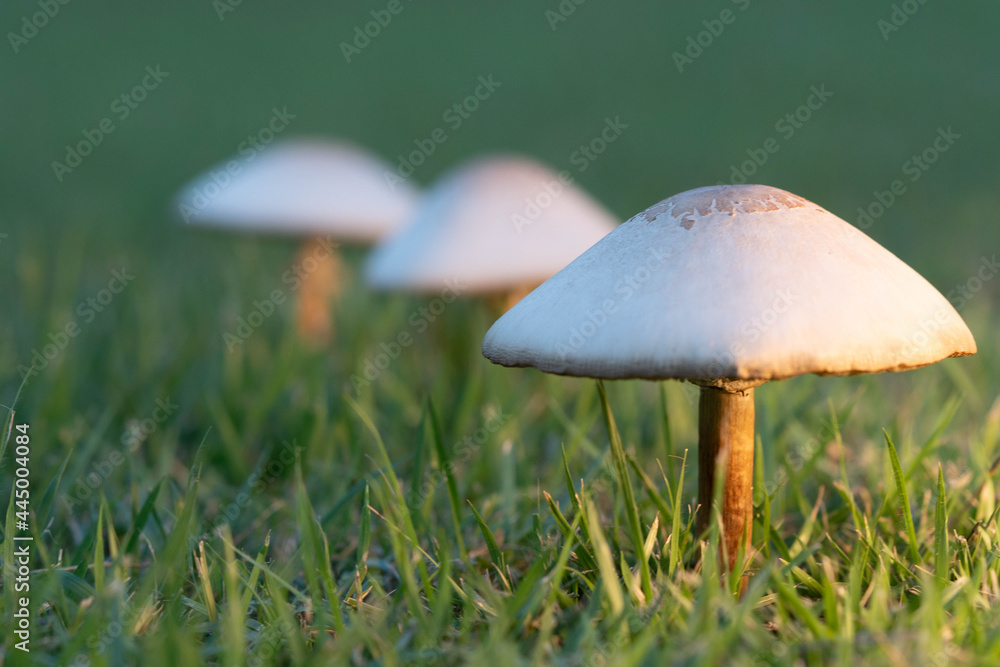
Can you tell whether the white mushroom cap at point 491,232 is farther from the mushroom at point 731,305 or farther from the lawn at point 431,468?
the mushroom at point 731,305

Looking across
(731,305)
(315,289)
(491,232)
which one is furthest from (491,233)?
(731,305)

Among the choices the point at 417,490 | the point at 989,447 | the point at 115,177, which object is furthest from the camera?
the point at 115,177

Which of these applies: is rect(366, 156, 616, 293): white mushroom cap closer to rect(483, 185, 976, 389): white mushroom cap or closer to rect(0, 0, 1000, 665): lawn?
rect(0, 0, 1000, 665): lawn

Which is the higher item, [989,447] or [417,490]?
[989,447]

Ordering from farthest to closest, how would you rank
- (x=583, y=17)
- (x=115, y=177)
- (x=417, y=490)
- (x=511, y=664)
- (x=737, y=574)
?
(x=583, y=17), (x=115, y=177), (x=417, y=490), (x=737, y=574), (x=511, y=664)

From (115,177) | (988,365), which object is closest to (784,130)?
(988,365)

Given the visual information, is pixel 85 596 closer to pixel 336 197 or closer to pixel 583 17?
pixel 336 197

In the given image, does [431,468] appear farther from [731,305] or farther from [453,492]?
[731,305]

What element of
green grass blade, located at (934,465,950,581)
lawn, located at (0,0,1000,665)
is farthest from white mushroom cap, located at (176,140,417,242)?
green grass blade, located at (934,465,950,581)
